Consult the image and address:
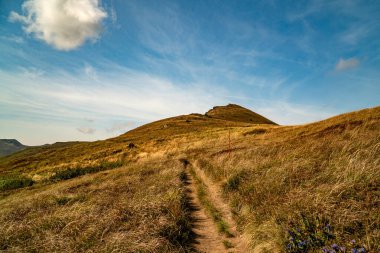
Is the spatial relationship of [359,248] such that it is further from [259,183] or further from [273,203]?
[259,183]

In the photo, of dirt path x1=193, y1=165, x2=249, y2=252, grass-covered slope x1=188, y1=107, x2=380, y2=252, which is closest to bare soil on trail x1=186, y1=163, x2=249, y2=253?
dirt path x1=193, y1=165, x2=249, y2=252

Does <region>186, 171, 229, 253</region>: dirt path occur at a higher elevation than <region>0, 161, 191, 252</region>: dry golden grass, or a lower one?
lower

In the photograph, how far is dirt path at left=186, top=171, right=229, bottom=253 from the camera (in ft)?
21.5

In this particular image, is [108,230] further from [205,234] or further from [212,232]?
[212,232]

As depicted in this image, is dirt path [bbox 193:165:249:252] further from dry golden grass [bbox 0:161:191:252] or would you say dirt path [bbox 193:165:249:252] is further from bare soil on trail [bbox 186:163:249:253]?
dry golden grass [bbox 0:161:191:252]

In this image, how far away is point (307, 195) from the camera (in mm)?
6180

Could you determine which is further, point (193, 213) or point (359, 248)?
point (193, 213)

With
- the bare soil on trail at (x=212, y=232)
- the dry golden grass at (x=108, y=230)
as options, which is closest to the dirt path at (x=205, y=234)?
the bare soil on trail at (x=212, y=232)

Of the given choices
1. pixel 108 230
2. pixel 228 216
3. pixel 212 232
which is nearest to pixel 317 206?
pixel 212 232

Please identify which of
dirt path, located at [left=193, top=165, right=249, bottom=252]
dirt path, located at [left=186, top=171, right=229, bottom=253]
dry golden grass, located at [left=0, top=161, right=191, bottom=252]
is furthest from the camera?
dirt path, located at [left=186, top=171, right=229, bottom=253]

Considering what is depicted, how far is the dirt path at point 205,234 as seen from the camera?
6566mm

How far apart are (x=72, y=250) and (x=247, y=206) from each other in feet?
17.3

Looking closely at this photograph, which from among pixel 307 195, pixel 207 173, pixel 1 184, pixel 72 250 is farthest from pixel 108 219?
pixel 1 184

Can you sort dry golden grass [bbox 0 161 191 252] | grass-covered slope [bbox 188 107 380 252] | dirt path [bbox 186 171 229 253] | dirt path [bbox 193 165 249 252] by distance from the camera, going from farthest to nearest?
dirt path [bbox 186 171 229 253] < dirt path [bbox 193 165 249 252] < dry golden grass [bbox 0 161 191 252] < grass-covered slope [bbox 188 107 380 252]
